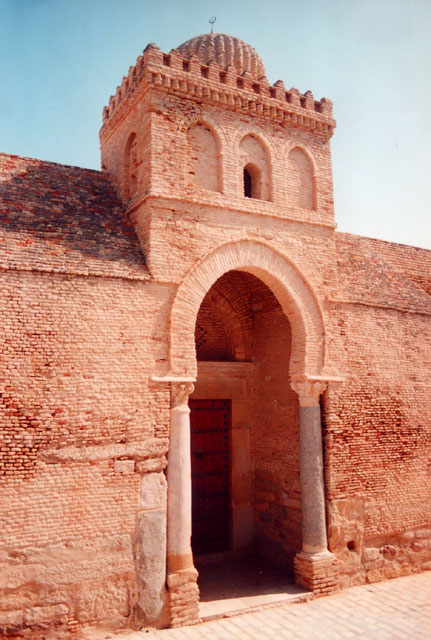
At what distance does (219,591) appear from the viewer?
9234mm

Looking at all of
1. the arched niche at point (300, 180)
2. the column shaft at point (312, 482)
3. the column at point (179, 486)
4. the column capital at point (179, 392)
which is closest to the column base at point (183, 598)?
the column at point (179, 486)

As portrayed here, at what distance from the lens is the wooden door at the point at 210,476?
1089cm

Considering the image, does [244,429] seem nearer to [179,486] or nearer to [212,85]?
[179,486]

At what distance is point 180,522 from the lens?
8.09 metres

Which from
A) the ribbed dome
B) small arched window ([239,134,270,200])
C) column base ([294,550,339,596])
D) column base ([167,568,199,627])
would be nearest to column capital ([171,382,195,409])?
column base ([167,568,199,627])

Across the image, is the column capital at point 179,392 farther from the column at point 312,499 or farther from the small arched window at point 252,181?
the small arched window at point 252,181

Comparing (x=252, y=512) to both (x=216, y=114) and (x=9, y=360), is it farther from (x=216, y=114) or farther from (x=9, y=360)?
(x=216, y=114)

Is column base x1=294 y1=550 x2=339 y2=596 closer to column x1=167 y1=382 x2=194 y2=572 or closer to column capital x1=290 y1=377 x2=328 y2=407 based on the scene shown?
column x1=167 y1=382 x2=194 y2=572

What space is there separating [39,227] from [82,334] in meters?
1.97

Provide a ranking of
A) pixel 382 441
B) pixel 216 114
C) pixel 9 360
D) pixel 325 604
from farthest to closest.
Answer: pixel 382 441 → pixel 216 114 → pixel 325 604 → pixel 9 360

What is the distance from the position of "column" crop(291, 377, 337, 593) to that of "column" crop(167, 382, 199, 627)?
2287mm

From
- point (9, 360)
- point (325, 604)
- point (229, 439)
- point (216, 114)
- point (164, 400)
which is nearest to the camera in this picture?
point (9, 360)

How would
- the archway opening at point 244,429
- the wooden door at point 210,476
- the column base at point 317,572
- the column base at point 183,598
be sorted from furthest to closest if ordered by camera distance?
the wooden door at point 210,476 < the archway opening at point 244,429 < the column base at point 317,572 < the column base at point 183,598

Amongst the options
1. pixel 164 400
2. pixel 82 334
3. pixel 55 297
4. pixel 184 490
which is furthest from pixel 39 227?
pixel 184 490
